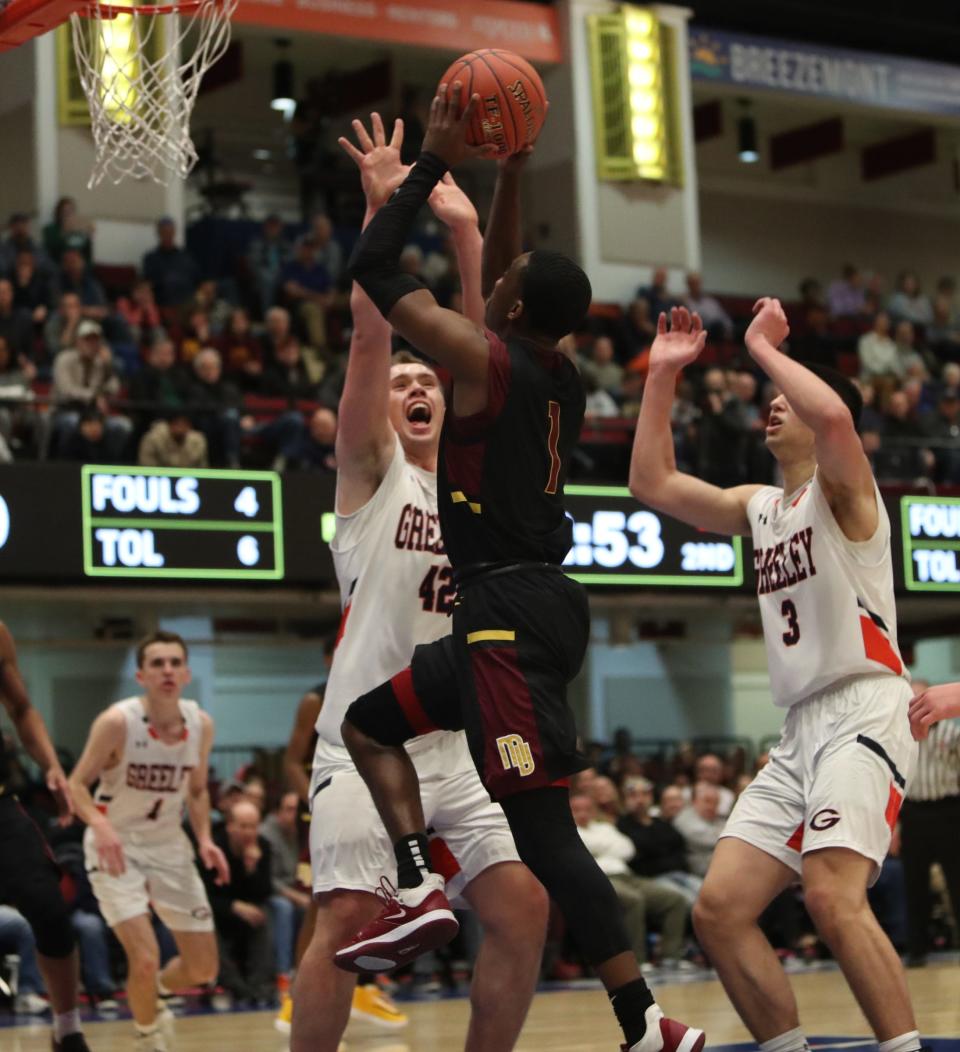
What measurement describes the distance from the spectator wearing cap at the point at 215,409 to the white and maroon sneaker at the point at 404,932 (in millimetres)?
10280

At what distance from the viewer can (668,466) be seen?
244 inches

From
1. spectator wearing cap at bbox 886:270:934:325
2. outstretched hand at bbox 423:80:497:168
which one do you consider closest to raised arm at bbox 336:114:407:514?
outstretched hand at bbox 423:80:497:168

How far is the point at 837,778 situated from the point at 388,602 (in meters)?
1.42

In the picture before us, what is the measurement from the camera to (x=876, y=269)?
28969 mm

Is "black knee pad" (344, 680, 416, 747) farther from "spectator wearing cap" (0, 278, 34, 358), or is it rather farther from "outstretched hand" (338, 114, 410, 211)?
"spectator wearing cap" (0, 278, 34, 358)

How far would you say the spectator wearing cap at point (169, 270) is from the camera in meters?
18.9

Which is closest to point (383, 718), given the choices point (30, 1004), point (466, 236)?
point (466, 236)

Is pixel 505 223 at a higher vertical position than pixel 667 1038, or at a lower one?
higher

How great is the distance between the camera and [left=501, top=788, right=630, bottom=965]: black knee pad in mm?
4414

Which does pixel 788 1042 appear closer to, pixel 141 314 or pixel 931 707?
pixel 931 707

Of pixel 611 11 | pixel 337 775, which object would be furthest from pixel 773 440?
pixel 611 11

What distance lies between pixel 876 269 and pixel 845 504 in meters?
24.2

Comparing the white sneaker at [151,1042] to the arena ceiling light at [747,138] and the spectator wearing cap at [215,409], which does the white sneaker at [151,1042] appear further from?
the arena ceiling light at [747,138]

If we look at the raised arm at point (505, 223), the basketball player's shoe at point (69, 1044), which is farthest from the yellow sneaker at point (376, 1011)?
the raised arm at point (505, 223)
